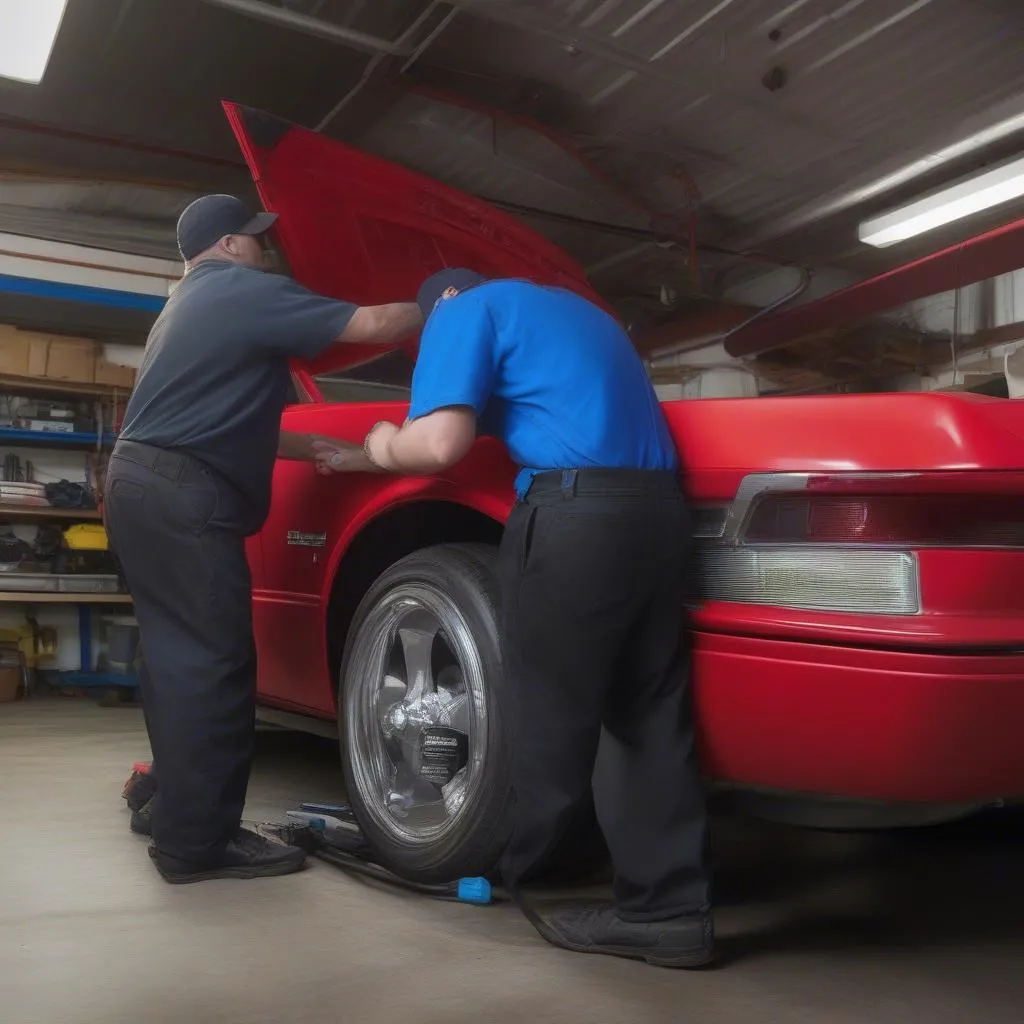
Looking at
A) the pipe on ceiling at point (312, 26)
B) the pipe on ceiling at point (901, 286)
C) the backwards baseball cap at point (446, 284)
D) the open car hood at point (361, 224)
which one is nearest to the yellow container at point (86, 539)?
the pipe on ceiling at point (312, 26)

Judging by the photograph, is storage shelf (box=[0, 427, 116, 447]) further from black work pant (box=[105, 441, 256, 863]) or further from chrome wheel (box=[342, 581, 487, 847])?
chrome wheel (box=[342, 581, 487, 847])

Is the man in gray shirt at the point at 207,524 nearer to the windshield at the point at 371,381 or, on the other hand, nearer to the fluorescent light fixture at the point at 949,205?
the windshield at the point at 371,381

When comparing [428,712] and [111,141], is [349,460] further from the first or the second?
[111,141]

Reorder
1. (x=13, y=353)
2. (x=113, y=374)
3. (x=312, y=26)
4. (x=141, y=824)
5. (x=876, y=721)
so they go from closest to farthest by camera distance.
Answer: (x=876, y=721), (x=141, y=824), (x=312, y=26), (x=13, y=353), (x=113, y=374)

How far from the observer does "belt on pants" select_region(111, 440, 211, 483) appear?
7.27 feet

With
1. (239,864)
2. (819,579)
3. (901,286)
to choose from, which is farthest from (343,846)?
(901,286)

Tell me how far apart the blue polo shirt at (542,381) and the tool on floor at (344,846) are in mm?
808

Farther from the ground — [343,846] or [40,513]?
[40,513]

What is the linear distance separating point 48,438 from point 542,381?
545cm

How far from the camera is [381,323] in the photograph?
225cm

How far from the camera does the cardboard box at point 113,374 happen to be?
648 centimetres

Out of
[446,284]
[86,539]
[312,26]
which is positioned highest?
[312,26]

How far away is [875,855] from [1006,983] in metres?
0.84

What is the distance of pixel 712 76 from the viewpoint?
4.92 metres
